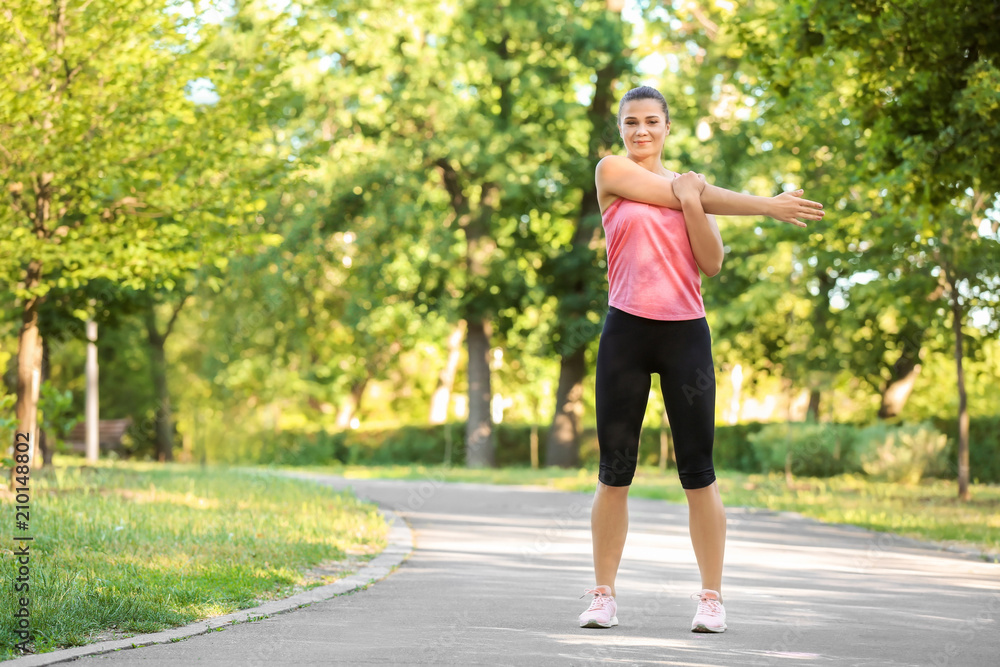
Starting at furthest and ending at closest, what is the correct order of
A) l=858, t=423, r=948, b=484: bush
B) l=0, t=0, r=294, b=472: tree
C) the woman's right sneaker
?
l=858, t=423, r=948, b=484: bush → l=0, t=0, r=294, b=472: tree → the woman's right sneaker

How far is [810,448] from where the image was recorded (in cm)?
2295

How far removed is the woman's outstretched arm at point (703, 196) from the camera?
15.0ft

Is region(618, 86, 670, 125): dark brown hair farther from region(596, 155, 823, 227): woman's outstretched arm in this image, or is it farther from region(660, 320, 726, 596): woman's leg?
region(660, 320, 726, 596): woman's leg

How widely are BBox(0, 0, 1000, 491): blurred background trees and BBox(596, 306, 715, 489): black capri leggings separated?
20.0 ft

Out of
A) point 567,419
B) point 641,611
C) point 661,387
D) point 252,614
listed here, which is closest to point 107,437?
point 567,419

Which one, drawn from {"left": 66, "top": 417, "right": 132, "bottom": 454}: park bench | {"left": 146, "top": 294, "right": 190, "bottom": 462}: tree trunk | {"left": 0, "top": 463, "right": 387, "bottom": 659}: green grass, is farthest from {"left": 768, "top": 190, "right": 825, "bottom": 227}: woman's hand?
{"left": 66, "top": 417, "right": 132, "bottom": 454}: park bench

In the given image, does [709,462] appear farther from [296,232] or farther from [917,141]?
[296,232]

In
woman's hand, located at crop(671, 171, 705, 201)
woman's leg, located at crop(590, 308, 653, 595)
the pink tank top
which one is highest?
woman's hand, located at crop(671, 171, 705, 201)

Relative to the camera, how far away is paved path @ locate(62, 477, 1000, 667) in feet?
14.0

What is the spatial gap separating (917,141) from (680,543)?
424cm

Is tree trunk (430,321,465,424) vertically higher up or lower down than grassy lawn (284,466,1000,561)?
higher up

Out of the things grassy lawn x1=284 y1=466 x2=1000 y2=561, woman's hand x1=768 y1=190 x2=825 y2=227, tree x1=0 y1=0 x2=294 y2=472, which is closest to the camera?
woman's hand x1=768 y1=190 x2=825 y2=227

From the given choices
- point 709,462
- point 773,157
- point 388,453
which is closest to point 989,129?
point 709,462

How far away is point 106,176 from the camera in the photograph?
1123 cm
